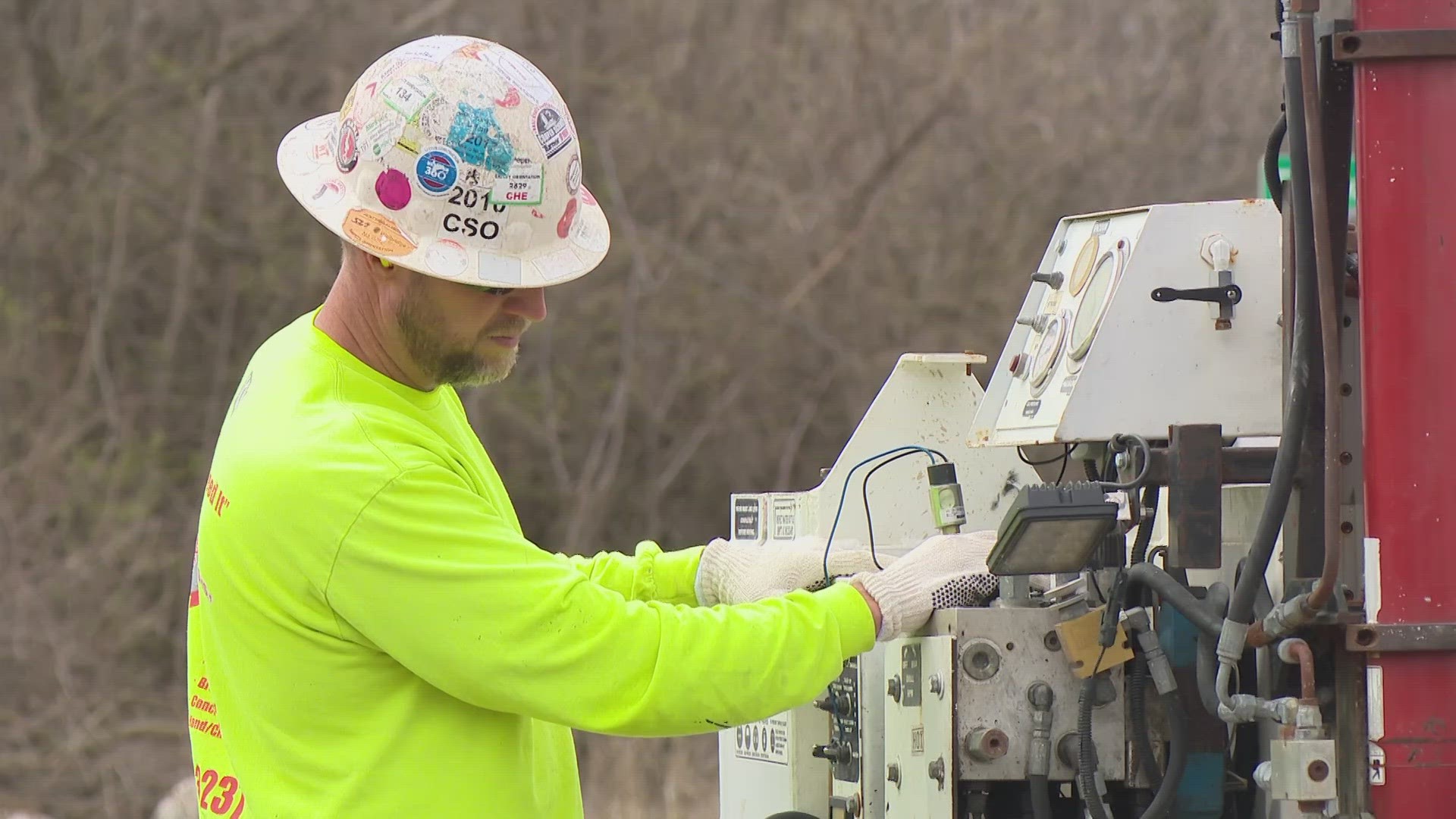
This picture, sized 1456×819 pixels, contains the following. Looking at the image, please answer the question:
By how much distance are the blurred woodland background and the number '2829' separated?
5453 mm

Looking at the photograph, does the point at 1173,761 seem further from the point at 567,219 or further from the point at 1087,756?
the point at 567,219

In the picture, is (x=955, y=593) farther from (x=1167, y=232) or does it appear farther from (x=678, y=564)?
(x=1167, y=232)

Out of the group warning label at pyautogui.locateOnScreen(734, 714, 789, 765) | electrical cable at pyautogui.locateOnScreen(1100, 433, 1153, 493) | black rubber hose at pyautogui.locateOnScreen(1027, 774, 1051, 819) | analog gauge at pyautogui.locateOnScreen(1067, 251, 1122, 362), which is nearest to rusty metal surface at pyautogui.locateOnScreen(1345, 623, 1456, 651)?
electrical cable at pyautogui.locateOnScreen(1100, 433, 1153, 493)

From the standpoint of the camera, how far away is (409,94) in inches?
90.3

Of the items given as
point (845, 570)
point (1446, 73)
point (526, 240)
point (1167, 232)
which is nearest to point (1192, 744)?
point (845, 570)

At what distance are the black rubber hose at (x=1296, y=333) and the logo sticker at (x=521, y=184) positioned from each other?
1.02 meters

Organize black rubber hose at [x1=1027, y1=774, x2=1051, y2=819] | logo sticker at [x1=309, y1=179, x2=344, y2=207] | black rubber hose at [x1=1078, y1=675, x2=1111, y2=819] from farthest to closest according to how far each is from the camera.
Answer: black rubber hose at [x1=1027, y1=774, x2=1051, y2=819], black rubber hose at [x1=1078, y1=675, x2=1111, y2=819], logo sticker at [x1=309, y1=179, x2=344, y2=207]

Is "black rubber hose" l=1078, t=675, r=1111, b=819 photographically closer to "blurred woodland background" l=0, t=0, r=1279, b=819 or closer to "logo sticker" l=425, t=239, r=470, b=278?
"logo sticker" l=425, t=239, r=470, b=278

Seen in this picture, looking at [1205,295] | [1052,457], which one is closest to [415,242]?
[1205,295]

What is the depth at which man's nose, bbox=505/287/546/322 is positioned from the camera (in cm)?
239

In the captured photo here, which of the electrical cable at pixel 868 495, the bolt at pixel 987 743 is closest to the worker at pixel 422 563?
the bolt at pixel 987 743

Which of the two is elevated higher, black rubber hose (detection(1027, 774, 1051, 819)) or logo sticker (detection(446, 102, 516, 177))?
logo sticker (detection(446, 102, 516, 177))

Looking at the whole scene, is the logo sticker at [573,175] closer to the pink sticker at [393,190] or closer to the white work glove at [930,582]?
the pink sticker at [393,190]

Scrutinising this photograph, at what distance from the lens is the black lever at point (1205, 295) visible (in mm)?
2924
